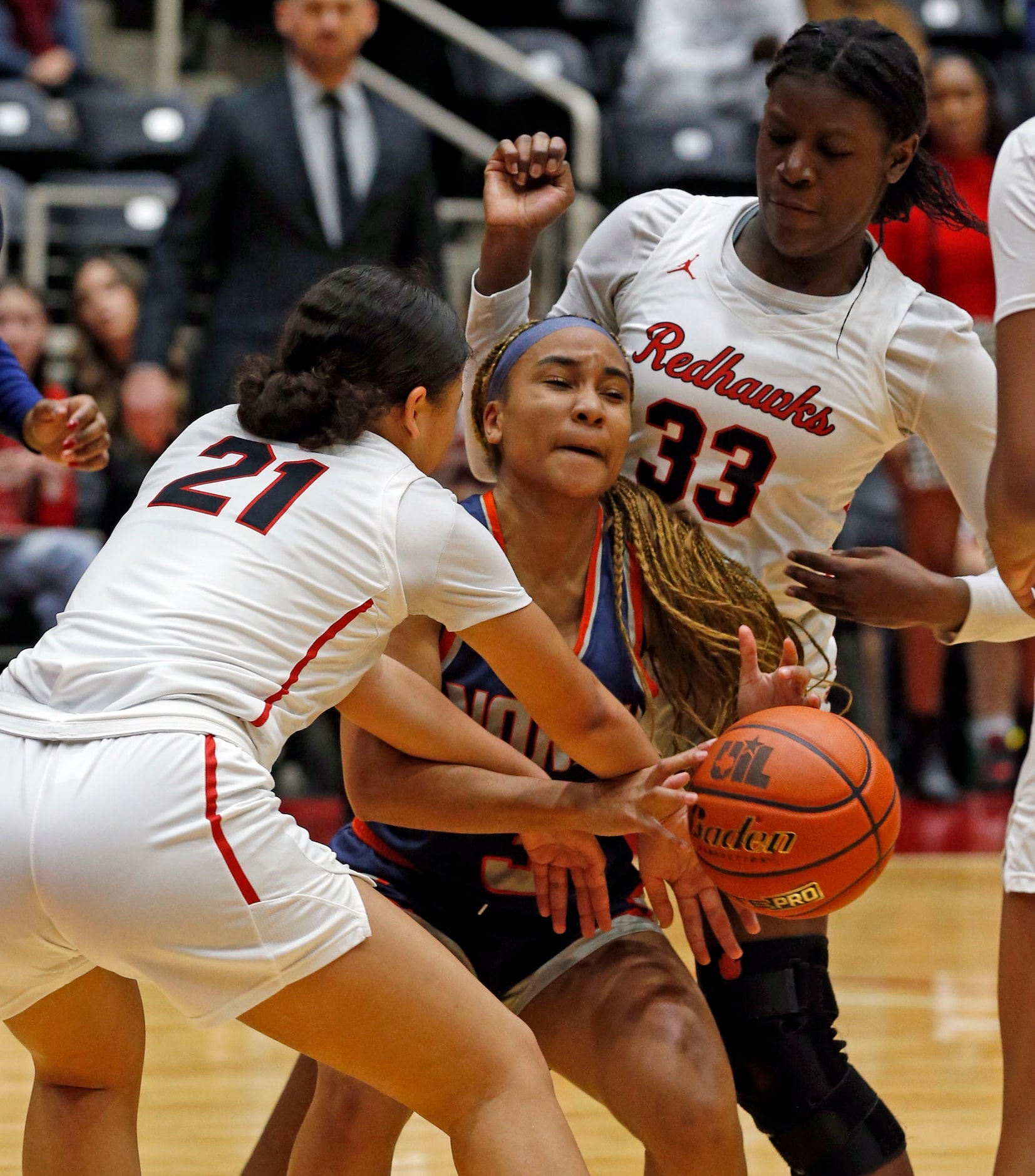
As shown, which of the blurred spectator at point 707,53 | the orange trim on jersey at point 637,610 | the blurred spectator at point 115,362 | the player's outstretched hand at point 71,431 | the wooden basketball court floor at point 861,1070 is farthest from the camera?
the blurred spectator at point 707,53

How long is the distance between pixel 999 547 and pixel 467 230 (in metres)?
5.83

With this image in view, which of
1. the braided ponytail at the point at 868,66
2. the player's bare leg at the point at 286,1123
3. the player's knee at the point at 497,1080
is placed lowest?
the player's bare leg at the point at 286,1123

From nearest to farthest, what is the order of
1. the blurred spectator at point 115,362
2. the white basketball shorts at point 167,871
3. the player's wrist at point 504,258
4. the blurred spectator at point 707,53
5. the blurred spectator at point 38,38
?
the white basketball shorts at point 167,871 → the player's wrist at point 504,258 → the blurred spectator at point 115,362 → the blurred spectator at point 707,53 → the blurred spectator at point 38,38

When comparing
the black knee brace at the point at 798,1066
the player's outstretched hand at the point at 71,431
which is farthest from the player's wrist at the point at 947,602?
the player's outstretched hand at the point at 71,431

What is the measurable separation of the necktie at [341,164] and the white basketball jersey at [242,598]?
3.71m

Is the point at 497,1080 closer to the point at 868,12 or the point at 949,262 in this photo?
the point at 949,262

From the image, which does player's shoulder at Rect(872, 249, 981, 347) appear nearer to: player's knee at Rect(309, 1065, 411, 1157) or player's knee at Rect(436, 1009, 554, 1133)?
player's knee at Rect(436, 1009, 554, 1133)

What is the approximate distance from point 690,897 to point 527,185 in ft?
4.12

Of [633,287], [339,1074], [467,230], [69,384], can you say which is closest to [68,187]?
[69,384]

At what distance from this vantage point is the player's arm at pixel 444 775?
2.52m

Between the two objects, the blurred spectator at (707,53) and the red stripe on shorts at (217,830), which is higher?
the red stripe on shorts at (217,830)

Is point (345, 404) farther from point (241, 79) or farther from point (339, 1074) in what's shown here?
point (241, 79)

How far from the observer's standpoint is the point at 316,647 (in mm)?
2320

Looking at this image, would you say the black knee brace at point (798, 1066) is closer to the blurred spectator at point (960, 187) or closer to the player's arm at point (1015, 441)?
the player's arm at point (1015, 441)
